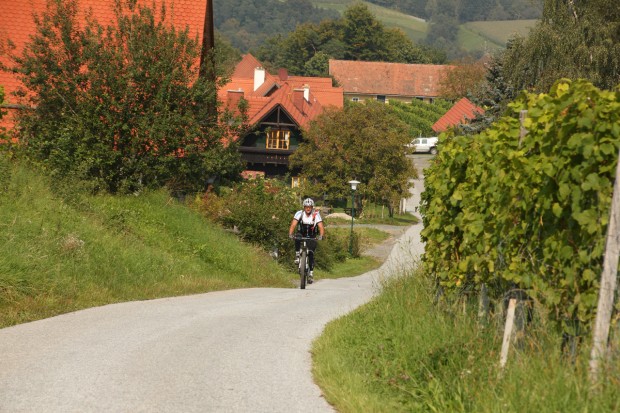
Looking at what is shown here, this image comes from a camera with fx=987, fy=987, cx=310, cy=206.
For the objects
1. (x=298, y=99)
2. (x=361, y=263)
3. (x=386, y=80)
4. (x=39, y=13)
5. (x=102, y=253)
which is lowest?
(x=361, y=263)

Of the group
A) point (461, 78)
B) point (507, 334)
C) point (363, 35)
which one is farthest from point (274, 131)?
point (363, 35)

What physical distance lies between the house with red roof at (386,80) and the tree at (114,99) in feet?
380

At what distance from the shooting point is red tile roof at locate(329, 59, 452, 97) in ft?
464

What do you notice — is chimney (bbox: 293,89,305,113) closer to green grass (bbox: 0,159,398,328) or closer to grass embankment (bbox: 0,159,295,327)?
green grass (bbox: 0,159,398,328)

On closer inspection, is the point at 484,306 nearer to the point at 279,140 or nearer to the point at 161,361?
the point at 161,361

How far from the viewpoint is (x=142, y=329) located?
39.1 feet

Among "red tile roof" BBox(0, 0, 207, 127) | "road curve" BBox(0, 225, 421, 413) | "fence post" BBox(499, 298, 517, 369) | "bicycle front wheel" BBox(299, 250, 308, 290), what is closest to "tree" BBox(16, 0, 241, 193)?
"bicycle front wheel" BBox(299, 250, 308, 290)

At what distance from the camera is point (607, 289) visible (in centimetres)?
663

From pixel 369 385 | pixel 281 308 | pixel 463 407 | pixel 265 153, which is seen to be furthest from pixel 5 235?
pixel 265 153

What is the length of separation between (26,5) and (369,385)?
2980cm

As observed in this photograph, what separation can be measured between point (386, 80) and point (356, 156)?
77.0 metres

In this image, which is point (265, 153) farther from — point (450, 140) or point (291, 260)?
point (450, 140)

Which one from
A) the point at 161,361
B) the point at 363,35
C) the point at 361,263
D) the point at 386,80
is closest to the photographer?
the point at 161,361

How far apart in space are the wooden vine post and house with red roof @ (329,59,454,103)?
135 metres
